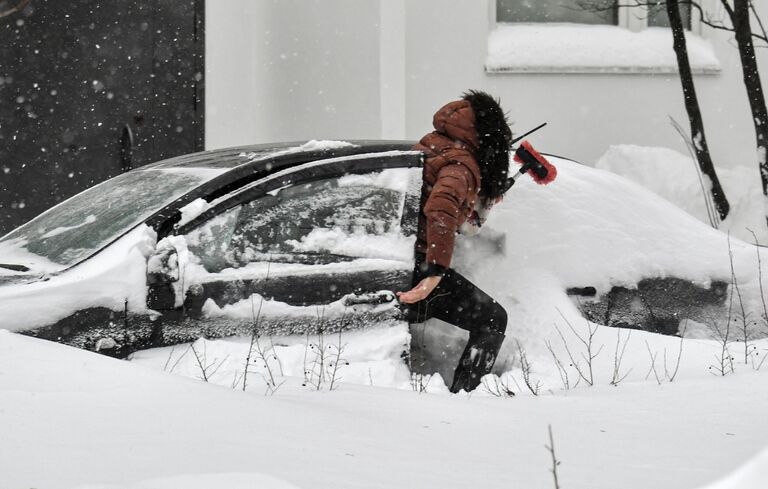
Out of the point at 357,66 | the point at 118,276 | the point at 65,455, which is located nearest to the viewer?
the point at 65,455

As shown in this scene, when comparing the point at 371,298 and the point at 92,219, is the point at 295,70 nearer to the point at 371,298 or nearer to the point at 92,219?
the point at 92,219

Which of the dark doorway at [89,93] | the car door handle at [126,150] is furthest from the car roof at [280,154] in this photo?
the car door handle at [126,150]

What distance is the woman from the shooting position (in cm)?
412

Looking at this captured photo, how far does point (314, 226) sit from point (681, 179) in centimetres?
650

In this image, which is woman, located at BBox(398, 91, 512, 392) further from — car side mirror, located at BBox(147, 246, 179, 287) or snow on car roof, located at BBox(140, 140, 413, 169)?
car side mirror, located at BBox(147, 246, 179, 287)

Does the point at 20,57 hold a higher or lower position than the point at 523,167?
higher

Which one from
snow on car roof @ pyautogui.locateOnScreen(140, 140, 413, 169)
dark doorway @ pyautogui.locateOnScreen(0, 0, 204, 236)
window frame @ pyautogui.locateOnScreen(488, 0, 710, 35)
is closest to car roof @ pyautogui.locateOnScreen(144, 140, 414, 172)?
snow on car roof @ pyautogui.locateOnScreen(140, 140, 413, 169)

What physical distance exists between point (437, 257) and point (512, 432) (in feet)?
3.64

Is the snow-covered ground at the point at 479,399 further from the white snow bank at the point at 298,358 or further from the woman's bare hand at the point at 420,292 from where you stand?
the woman's bare hand at the point at 420,292

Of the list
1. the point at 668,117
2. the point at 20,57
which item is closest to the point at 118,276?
the point at 20,57

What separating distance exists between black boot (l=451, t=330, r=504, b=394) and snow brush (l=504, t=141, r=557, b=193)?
79cm

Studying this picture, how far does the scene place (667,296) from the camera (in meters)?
4.84

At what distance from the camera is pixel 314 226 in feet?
13.5

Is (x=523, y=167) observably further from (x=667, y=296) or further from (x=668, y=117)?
(x=668, y=117)
